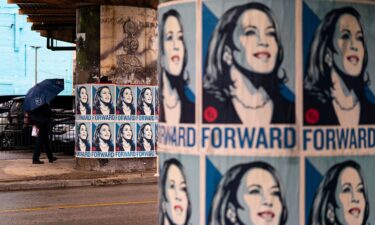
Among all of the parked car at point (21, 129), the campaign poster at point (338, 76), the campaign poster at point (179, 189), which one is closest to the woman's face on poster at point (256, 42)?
the campaign poster at point (338, 76)

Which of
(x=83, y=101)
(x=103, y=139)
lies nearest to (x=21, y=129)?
(x=83, y=101)

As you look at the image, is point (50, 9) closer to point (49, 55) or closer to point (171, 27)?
point (171, 27)

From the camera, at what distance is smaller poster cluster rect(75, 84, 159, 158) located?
47.1 feet

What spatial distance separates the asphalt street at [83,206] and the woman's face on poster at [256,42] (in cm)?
578

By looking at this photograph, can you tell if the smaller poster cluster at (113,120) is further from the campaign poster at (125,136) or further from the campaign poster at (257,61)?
the campaign poster at (257,61)

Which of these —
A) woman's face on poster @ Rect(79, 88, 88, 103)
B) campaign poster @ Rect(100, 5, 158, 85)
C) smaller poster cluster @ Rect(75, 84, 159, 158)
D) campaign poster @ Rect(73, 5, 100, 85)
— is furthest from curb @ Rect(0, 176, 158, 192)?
campaign poster @ Rect(73, 5, 100, 85)

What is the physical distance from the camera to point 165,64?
3.68 m

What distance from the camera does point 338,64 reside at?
3438 mm

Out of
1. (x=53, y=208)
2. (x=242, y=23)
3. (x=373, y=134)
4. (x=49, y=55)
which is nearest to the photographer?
(x=242, y=23)

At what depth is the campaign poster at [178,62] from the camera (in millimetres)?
3473

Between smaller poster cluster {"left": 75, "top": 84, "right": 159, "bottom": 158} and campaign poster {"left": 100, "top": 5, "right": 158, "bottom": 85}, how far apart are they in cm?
31

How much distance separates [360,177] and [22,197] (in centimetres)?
922

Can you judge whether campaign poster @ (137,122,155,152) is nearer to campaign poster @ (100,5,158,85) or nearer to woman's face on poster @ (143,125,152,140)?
woman's face on poster @ (143,125,152,140)

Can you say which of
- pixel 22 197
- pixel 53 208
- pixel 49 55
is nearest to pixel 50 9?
pixel 22 197
